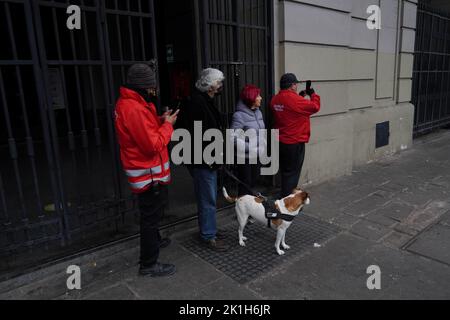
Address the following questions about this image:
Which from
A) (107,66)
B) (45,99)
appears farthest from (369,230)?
(45,99)

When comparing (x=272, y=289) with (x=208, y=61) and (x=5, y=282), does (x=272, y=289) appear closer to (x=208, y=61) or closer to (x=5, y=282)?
(x=5, y=282)

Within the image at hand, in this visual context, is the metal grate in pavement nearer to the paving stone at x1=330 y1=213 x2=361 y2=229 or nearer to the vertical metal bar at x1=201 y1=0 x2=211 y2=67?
the paving stone at x1=330 y1=213 x2=361 y2=229

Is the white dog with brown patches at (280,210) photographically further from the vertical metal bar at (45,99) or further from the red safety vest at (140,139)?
the vertical metal bar at (45,99)

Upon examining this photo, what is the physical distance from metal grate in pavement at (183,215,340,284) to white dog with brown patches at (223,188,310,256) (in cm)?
16

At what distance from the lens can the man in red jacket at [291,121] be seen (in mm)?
4391

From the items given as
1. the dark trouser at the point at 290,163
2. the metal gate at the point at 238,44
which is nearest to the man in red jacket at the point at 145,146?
the metal gate at the point at 238,44

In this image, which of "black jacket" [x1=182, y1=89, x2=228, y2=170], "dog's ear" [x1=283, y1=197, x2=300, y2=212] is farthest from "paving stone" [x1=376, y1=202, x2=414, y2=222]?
"black jacket" [x1=182, y1=89, x2=228, y2=170]

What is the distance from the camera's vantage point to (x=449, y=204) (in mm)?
5016

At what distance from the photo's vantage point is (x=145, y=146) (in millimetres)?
2857

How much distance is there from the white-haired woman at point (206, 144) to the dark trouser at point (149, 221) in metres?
0.60

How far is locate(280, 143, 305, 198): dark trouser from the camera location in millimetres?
4629

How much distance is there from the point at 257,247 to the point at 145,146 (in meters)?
1.84

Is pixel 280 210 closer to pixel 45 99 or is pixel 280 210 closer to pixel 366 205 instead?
pixel 366 205
